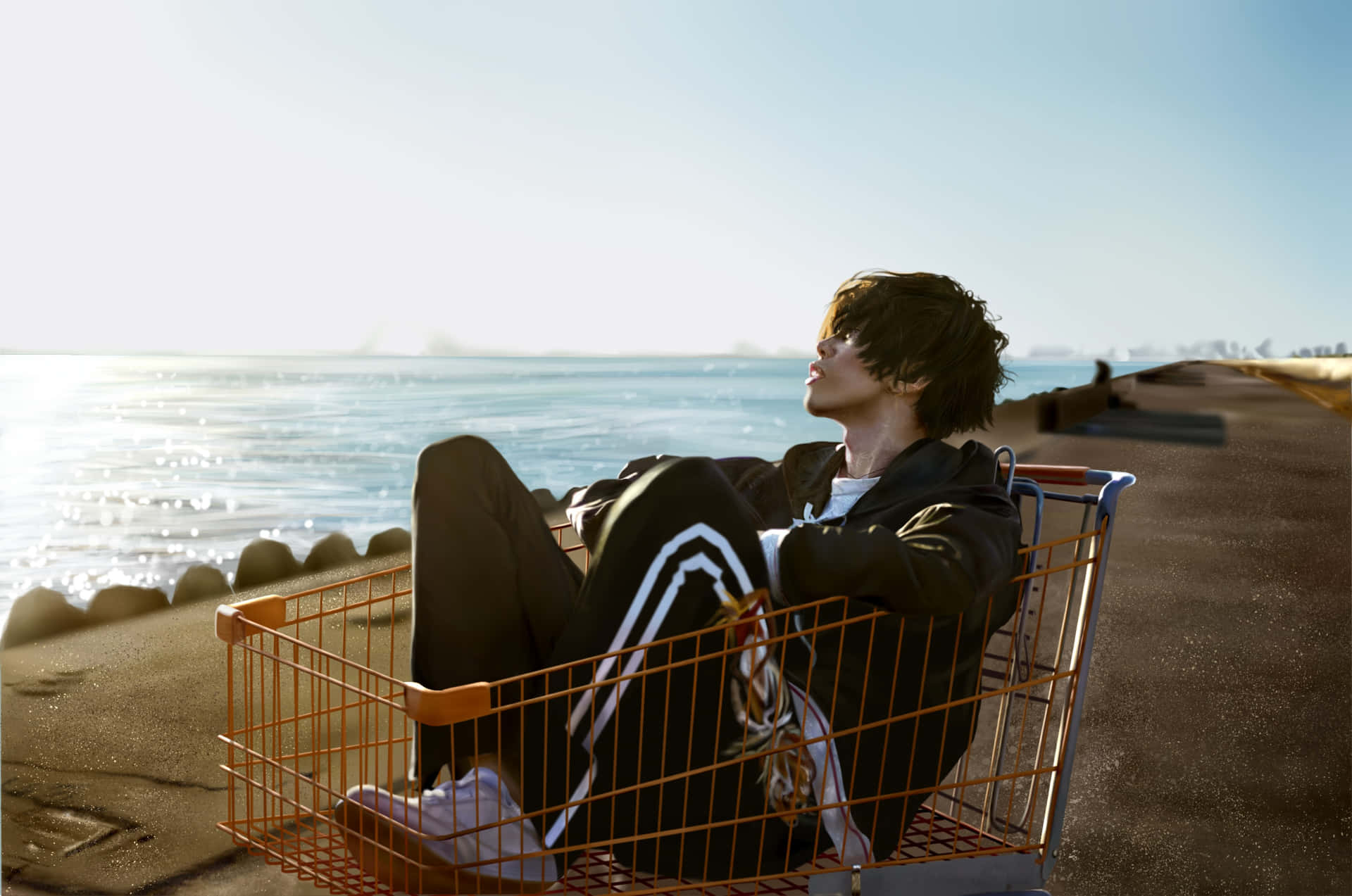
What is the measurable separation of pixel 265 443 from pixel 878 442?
67.3 ft

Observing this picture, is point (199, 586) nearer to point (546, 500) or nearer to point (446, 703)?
point (546, 500)

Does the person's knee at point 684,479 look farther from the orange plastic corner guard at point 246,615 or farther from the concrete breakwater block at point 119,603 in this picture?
the concrete breakwater block at point 119,603

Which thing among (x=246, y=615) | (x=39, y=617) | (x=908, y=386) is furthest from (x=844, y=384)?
(x=39, y=617)

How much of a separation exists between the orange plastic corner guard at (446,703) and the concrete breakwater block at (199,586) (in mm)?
5109

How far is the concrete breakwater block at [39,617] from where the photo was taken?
5.26m

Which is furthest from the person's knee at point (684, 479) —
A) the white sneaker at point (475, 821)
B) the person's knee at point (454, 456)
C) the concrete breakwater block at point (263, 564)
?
the concrete breakwater block at point (263, 564)

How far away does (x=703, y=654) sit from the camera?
182 centimetres

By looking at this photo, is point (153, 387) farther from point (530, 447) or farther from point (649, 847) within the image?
point (649, 847)

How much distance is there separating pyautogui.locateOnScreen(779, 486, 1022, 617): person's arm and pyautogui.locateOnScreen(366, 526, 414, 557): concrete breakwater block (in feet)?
21.5

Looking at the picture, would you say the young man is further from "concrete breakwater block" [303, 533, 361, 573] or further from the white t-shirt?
"concrete breakwater block" [303, 533, 361, 573]

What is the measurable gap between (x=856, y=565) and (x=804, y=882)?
72 centimetres

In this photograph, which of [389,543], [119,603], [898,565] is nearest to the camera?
[898,565]

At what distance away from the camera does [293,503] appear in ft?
46.9

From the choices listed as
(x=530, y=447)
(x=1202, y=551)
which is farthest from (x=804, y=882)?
(x=530, y=447)
